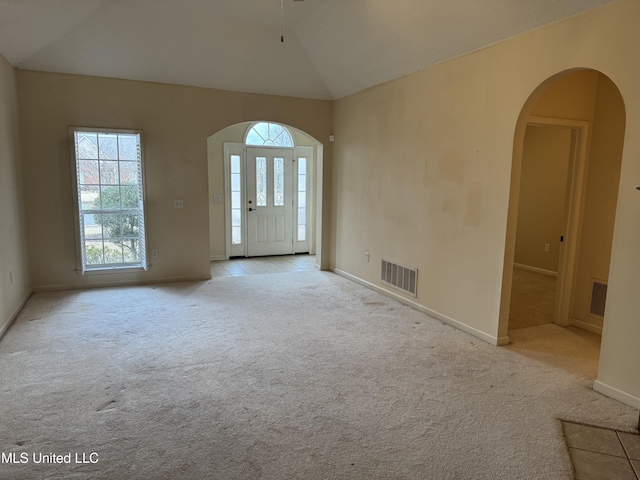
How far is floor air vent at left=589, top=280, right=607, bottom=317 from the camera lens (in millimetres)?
3998

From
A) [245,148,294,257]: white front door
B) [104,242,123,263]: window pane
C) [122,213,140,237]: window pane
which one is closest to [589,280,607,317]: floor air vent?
[245,148,294,257]: white front door

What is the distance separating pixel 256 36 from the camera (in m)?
4.87

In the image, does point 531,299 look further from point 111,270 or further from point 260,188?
point 111,270

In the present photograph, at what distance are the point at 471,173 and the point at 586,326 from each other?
6.34ft

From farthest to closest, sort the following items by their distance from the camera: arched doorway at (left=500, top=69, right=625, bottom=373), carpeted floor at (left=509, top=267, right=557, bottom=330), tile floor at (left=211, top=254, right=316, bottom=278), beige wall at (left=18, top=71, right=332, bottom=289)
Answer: tile floor at (left=211, top=254, right=316, bottom=278), beige wall at (left=18, top=71, right=332, bottom=289), carpeted floor at (left=509, top=267, right=557, bottom=330), arched doorway at (left=500, top=69, right=625, bottom=373)

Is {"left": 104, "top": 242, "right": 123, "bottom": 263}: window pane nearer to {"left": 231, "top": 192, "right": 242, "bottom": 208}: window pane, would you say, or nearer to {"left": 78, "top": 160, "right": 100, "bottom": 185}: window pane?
{"left": 78, "top": 160, "right": 100, "bottom": 185}: window pane

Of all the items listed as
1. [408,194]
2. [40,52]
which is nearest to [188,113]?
[40,52]

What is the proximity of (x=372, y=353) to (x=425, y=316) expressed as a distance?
1.19 metres

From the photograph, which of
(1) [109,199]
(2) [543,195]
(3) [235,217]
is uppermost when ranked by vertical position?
(2) [543,195]

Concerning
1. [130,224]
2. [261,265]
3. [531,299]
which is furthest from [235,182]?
[531,299]

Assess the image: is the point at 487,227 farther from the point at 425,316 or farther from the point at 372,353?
the point at 372,353

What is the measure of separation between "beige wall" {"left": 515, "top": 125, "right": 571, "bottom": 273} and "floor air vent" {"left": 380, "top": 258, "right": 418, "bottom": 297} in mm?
2784

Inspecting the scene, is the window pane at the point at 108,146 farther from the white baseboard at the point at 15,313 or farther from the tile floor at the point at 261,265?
the tile floor at the point at 261,265

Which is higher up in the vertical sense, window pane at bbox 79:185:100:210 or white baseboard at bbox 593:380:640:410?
window pane at bbox 79:185:100:210
